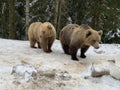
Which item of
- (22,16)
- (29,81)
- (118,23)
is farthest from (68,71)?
(22,16)

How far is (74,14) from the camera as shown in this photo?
21750mm

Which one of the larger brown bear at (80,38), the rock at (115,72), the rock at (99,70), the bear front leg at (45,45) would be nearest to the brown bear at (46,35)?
the bear front leg at (45,45)

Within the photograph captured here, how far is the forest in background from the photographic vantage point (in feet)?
62.0

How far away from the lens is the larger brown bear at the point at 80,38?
9.29m

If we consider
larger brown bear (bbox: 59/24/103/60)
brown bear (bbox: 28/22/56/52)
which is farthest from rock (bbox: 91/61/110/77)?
brown bear (bbox: 28/22/56/52)

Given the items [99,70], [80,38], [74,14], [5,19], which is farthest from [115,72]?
[5,19]

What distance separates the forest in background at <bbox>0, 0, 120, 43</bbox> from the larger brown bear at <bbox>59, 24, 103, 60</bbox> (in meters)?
8.31

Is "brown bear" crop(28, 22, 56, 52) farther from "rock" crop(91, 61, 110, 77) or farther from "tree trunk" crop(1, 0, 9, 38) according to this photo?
"tree trunk" crop(1, 0, 9, 38)

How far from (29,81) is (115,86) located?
1.96 meters

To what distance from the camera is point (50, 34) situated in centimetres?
1045

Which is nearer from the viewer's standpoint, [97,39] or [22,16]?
Result: [97,39]

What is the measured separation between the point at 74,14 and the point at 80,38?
12441 mm

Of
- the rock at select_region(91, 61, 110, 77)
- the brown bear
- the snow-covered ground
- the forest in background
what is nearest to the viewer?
the snow-covered ground

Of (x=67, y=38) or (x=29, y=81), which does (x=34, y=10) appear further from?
(x=29, y=81)
